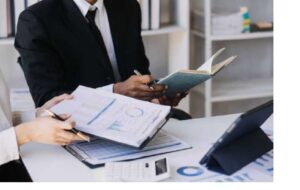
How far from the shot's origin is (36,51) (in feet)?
6.63

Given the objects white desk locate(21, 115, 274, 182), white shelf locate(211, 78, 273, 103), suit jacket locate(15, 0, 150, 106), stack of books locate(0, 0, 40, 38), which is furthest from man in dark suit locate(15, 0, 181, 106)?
white shelf locate(211, 78, 273, 103)

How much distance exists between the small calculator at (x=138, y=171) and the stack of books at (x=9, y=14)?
52.7 inches

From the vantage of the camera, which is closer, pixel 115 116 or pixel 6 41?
pixel 115 116

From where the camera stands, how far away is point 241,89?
3041 mm

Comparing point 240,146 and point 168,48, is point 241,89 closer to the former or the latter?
point 168,48

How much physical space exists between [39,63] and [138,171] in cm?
89

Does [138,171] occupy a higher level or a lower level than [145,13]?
lower

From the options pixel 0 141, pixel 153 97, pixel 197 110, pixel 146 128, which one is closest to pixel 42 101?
pixel 153 97

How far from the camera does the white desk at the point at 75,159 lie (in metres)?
1.35

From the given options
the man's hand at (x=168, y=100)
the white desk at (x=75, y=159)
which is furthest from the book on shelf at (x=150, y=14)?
the white desk at (x=75, y=159)

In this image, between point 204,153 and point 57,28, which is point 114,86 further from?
point 204,153

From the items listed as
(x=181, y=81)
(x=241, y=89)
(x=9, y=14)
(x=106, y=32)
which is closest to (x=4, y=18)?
(x=9, y=14)

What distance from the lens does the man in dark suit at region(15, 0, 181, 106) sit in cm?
202

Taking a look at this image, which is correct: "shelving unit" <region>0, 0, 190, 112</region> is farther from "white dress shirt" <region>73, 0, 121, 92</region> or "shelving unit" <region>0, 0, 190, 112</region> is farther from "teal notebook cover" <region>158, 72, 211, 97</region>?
"teal notebook cover" <region>158, 72, 211, 97</region>
